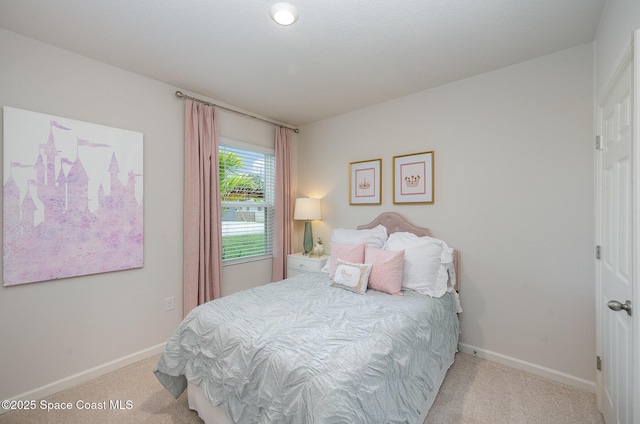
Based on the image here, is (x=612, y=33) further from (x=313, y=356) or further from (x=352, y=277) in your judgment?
(x=313, y=356)

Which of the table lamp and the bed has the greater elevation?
the table lamp

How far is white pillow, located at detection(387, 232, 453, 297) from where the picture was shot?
228cm

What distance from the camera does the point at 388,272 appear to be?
228cm

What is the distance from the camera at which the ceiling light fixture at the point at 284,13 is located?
1.66 m

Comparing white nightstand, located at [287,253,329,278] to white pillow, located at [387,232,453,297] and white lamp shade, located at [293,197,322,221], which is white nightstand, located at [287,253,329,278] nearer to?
white lamp shade, located at [293,197,322,221]

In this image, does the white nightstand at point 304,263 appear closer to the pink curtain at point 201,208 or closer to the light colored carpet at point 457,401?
the pink curtain at point 201,208

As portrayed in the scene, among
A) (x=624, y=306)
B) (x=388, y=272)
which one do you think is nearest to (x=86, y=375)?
(x=388, y=272)

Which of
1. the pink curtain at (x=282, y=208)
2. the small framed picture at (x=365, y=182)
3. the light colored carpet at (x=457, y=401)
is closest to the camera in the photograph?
the light colored carpet at (x=457, y=401)

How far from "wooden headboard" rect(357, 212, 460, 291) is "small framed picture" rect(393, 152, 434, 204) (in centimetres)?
18

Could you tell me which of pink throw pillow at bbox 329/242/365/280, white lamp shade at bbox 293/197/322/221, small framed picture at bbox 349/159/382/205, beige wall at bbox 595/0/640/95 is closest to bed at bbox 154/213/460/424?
pink throw pillow at bbox 329/242/365/280

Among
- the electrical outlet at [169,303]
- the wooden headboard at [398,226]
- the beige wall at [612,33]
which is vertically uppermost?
the beige wall at [612,33]

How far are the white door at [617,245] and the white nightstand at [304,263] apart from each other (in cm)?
238

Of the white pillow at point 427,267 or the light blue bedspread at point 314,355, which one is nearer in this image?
the light blue bedspread at point 314,355

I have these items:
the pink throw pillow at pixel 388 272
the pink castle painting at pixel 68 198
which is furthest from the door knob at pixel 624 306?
the pink castle painting at pixel 68 198
